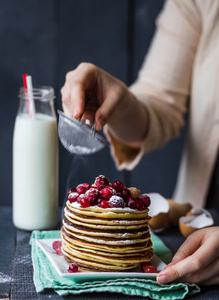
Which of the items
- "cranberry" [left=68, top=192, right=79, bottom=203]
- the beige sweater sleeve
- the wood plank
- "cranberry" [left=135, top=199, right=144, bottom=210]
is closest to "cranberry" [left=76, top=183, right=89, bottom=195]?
"cranberry" [left=68, top=192, right=79, bottom=203]

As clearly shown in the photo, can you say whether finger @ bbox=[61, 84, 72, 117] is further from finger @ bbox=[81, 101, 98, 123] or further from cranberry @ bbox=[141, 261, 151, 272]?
cranberry @ bbox=[141, 261, 151, 272]

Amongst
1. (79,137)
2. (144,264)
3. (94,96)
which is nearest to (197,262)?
(144,264)

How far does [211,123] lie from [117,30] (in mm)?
857

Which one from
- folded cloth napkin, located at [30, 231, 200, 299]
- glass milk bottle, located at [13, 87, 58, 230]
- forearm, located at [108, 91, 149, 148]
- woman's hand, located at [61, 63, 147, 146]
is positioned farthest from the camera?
forearm, located at [108, 91, 149, 148]

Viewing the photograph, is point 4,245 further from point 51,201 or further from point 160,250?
point 160,250

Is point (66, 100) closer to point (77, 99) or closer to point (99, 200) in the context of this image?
point (77, 99)

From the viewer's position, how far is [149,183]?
250 cm

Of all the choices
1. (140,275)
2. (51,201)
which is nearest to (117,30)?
(51,201)

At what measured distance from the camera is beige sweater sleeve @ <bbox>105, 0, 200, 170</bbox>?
1784 millimetres

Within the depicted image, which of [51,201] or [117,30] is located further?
[117,30]

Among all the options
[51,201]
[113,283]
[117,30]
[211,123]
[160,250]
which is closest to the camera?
[113,283]

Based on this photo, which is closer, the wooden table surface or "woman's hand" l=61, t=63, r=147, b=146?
the wooden table surface

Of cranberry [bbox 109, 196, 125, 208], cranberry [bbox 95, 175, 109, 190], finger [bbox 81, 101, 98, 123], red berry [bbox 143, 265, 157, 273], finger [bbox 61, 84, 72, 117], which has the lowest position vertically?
red berry [bbox 143, 265, 157, 273]

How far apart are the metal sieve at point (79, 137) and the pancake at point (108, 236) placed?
0.33 ft
